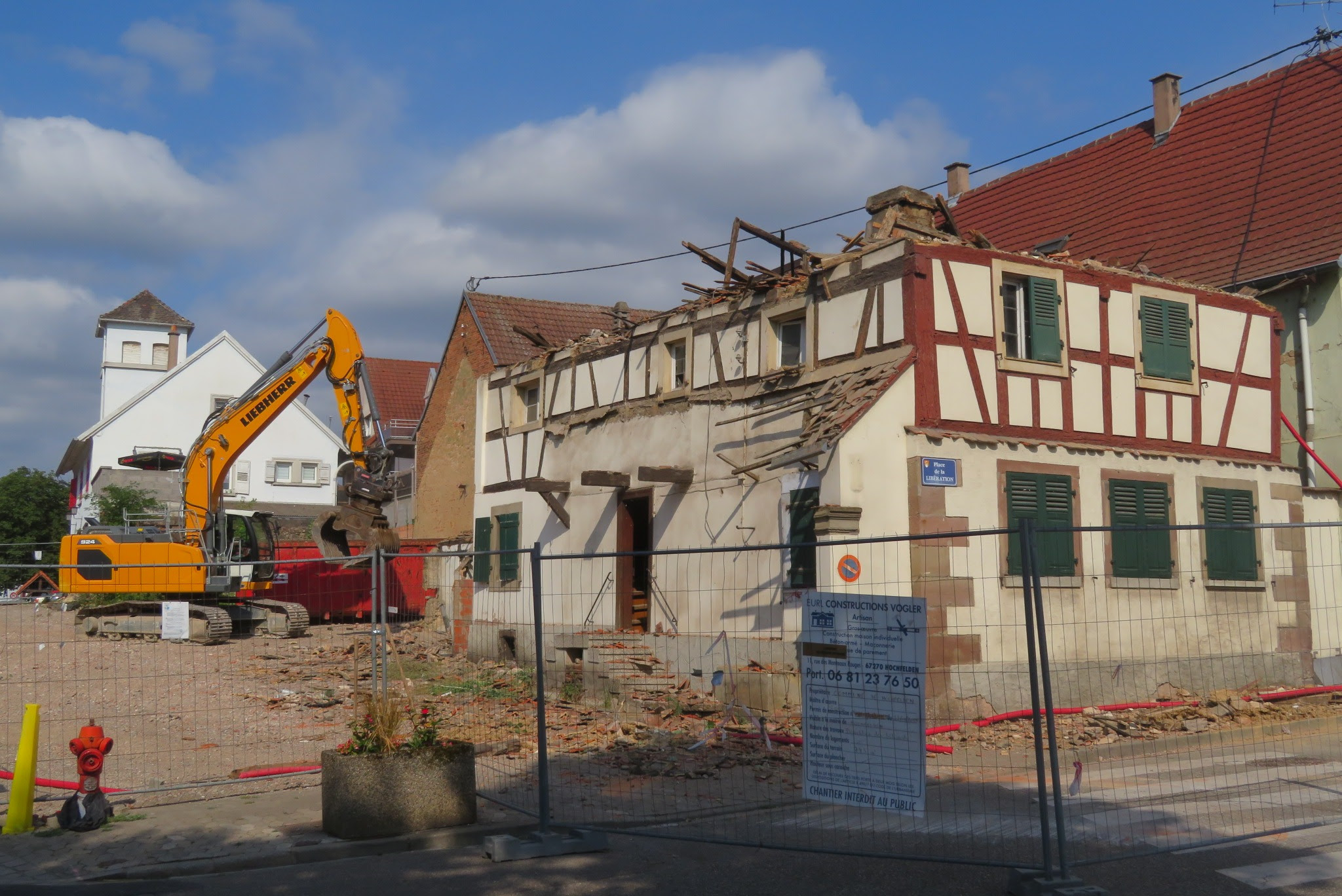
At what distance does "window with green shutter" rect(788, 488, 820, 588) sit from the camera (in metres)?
14.8

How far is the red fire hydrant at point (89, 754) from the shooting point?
788 cm

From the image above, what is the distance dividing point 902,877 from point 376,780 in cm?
331

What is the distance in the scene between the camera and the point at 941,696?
12.8 m

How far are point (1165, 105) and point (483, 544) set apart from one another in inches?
625

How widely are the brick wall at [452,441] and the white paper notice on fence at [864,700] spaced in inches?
955

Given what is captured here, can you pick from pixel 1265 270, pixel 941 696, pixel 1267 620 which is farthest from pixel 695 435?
pixel 1265 270

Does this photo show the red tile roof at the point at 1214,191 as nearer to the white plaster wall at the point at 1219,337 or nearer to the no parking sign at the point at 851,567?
the white plaster wall at the point at 1219,337

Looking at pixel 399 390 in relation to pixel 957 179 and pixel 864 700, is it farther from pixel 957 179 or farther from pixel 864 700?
pixel 864 700

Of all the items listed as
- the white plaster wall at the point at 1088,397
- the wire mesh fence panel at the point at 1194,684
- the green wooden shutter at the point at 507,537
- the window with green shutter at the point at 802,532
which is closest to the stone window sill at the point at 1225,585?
the wire mesh fence panel at the point at 1194,684

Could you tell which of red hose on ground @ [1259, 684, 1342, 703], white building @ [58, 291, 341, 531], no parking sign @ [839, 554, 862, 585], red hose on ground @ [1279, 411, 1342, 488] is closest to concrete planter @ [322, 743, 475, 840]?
no parking sign @ [839, 554, 862, 585]

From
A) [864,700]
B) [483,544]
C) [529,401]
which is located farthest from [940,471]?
[483,544]

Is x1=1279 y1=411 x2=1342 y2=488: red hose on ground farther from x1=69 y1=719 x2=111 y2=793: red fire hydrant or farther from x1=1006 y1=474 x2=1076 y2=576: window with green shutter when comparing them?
x1=69 y1=719 x2=111 y2=793: red fire hydrant

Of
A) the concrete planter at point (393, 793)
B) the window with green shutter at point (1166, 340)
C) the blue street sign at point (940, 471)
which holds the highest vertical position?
the window with green shutter at point (1166, 340)

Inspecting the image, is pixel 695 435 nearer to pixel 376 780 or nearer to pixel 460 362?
pixel 376 780
